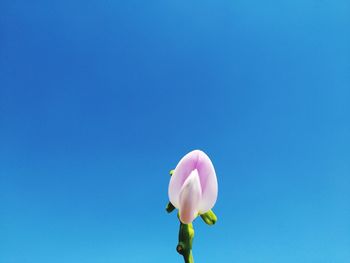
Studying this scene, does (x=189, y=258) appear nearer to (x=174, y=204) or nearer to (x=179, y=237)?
(x=179, y=237)

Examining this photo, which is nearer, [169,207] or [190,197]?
[190,197]

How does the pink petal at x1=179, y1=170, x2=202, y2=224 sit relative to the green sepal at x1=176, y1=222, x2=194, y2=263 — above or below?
above

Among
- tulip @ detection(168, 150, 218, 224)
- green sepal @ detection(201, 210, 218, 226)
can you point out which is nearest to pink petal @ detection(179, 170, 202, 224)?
tulip @ detection(168, 150, 218, 224)

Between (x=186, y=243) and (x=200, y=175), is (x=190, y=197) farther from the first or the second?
(x=186, y=243)

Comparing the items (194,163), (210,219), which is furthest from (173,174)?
(210,219)

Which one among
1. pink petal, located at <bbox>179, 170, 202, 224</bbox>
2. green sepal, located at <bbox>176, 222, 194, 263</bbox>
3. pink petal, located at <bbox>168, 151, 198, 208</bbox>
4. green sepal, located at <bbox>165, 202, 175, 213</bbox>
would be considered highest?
pink petal, located at <bbox>168, 151, 198, 208</bbox>

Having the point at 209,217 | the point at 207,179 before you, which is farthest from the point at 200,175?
the point at 209,217

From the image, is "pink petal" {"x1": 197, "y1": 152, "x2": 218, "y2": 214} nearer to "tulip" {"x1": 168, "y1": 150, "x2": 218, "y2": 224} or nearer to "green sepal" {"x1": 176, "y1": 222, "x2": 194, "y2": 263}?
"tulip" {"x1": 168, "y1": 150, "x2": 218, "y2": 224}

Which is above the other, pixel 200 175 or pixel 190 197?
pixel 200 175
